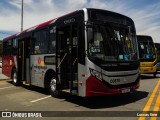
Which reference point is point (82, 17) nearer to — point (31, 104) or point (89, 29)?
point (89, 29)

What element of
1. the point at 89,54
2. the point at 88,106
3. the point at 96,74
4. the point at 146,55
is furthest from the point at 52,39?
the point at 146,55

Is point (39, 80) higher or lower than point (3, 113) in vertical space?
higher

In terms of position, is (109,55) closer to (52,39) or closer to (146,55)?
(52,39)

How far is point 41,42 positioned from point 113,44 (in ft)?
12.9

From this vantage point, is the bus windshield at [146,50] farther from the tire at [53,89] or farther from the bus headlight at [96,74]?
the bus headlight at [96,74]

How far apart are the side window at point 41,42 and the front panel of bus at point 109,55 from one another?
126 inches

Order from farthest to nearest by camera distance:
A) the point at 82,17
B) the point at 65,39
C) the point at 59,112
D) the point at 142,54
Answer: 1. the point at 142,54
2. the point at 65,39
3. the point at 82,17
4. the point at 59,112

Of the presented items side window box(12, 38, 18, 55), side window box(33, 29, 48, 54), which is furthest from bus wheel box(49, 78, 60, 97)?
side window box(12, 38, 18, 55)

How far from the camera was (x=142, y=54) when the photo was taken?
17.2 m

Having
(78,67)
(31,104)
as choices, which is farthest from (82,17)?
(31,104)

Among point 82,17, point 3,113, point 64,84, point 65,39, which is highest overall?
point 82,17

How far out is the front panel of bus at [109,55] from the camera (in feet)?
25.9

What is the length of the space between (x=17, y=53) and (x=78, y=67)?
701 centimetres

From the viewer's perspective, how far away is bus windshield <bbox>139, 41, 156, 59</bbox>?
17.2 metres
